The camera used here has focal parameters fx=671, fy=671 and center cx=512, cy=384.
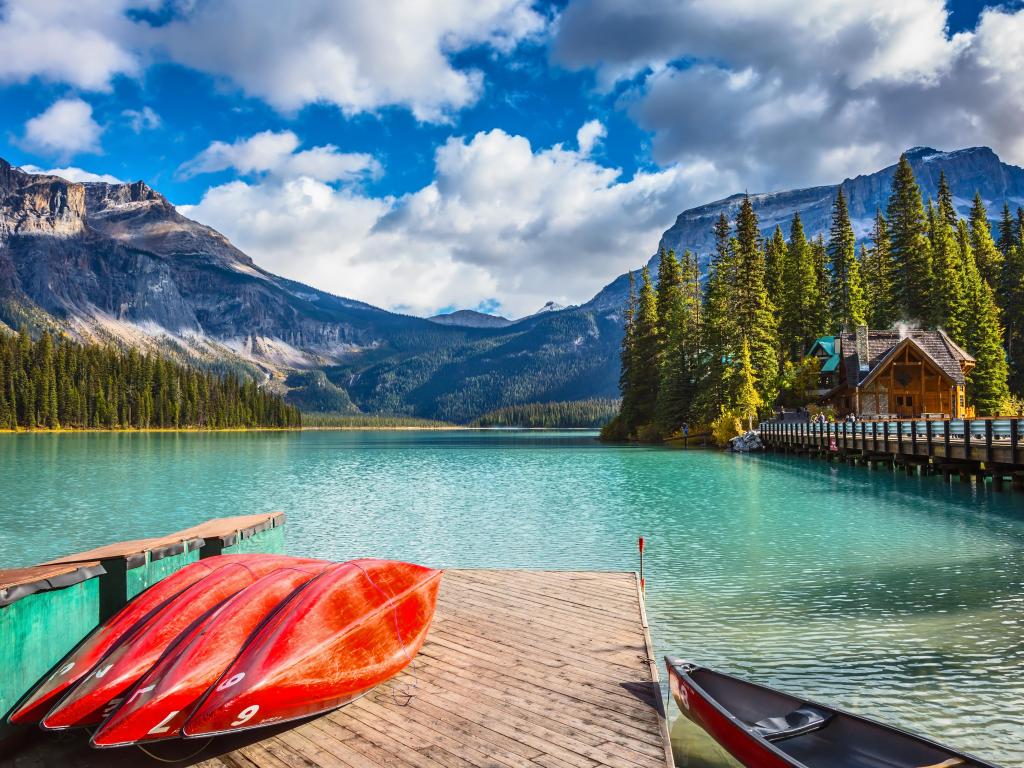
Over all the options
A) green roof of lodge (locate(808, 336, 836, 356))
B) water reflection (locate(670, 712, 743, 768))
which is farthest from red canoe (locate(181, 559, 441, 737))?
green roof of lodge (locate(808, 336, 836, 356))

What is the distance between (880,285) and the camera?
239ft

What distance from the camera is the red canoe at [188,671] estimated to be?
511cm

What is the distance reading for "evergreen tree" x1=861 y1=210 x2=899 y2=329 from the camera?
65.8 m

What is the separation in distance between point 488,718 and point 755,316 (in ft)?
199

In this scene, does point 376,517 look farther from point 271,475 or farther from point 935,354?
point 935,354

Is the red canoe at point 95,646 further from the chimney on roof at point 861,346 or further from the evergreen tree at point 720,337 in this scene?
the evergreen tree at point 720,337

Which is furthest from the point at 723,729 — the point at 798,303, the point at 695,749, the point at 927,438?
the point at 798,303

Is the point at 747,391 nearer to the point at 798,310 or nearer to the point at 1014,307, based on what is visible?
the point at 798,310

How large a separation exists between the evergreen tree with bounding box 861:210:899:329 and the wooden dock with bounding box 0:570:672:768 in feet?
220

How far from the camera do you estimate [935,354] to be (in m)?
52.5

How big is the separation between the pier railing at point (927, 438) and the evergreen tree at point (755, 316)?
41.2 ft

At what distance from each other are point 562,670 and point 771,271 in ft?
238

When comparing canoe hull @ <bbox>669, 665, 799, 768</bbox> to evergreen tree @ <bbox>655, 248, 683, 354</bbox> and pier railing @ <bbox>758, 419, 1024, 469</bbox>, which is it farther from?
evergreen tree @ <bbox>655, 248, 683, 354</bbox>

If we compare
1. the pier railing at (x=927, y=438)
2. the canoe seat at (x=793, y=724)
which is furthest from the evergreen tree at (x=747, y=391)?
the canoe seat at (x=793, y=724)
